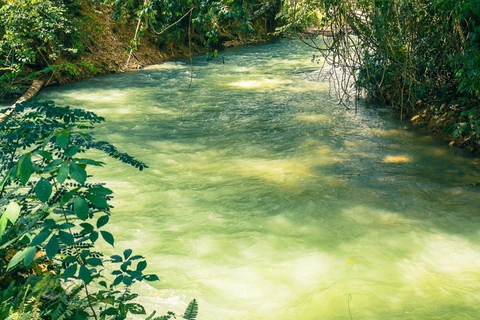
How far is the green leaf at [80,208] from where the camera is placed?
1.99 meters

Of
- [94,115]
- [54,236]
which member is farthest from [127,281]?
[94,115]

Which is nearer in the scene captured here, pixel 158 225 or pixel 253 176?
pixel 158 225

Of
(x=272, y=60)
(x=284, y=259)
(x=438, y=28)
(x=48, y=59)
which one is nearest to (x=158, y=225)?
(x=284, y=259)

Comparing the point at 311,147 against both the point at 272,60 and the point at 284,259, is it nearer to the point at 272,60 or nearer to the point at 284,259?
the point at 284,259

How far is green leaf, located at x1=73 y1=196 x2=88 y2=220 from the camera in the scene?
1.99m

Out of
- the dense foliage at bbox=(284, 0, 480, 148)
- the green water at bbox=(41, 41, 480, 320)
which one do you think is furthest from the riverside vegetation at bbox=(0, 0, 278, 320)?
the dense foliage at bbox=(284, 0, 480, 148)

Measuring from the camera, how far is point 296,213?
5.27 m

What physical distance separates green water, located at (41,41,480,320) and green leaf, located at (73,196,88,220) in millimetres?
1822

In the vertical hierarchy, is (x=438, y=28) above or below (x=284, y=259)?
above

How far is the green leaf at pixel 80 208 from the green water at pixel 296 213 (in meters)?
1.82

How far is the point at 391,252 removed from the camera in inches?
175

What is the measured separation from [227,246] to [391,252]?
152 cm

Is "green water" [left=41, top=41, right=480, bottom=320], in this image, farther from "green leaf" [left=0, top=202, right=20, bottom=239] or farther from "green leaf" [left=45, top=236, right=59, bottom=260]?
"green leaf" [left=0, top=202, right=20, bottom=239]

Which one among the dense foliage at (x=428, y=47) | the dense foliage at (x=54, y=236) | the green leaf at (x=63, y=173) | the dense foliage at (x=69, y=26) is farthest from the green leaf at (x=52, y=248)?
the dense foliage at (x=428, y=47)
